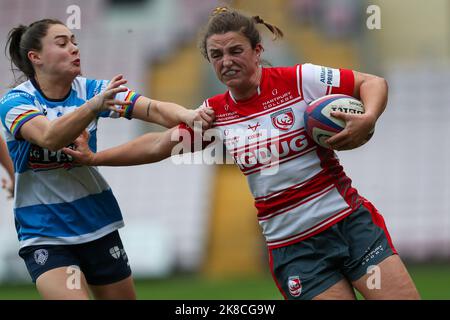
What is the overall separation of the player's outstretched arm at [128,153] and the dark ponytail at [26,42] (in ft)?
2.02

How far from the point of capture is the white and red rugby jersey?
14.9ft

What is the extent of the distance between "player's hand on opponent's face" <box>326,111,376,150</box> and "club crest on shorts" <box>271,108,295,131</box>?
10.2 inches

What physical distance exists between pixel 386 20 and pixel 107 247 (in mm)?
10186

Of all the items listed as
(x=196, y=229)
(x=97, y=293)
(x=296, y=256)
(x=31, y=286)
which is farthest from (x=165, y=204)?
(x=296, y=256)

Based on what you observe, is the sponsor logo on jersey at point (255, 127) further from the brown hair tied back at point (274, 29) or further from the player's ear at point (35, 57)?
the player's ear at point (35, 57)

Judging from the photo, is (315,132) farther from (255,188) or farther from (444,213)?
(444,213)

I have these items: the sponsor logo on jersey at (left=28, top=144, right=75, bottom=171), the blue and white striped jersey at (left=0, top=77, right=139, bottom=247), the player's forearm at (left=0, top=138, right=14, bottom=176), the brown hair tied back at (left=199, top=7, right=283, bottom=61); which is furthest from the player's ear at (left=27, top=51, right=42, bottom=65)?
the brown hair tied back at (left=199, top=7, right=283, bottom=61)

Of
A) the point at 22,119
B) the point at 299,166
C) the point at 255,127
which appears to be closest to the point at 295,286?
the point at 299,166

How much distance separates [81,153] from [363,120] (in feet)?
5.28

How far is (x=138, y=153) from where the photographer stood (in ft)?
15.9

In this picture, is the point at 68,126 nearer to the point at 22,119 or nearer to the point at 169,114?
the point at 22,119

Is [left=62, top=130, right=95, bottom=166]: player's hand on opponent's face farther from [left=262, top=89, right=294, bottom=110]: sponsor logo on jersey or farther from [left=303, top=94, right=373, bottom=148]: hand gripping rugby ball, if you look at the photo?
[left=303, top=94, right=373, bottom=148]: hand gripping rugby ball

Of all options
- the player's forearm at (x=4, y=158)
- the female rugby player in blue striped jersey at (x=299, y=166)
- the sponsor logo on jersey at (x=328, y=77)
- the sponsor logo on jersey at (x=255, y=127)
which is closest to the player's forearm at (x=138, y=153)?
the female rugby player in blue striped jersey at (x=299, y=166)
